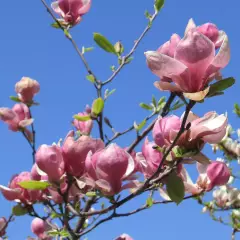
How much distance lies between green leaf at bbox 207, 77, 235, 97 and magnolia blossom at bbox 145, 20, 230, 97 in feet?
0.06

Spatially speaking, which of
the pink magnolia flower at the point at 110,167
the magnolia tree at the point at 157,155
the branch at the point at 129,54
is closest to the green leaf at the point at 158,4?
the branch at the point at 129,54

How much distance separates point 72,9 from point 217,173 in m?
1.34

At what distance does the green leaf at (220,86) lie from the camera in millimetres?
1076

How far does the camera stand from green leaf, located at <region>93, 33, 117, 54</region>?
179cm

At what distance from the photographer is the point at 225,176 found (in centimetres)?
155

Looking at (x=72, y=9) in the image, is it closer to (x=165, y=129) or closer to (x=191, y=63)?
(x=165, y=129)

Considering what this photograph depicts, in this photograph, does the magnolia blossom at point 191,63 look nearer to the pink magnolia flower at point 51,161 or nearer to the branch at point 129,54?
the pink magnolia flower at point 51,161

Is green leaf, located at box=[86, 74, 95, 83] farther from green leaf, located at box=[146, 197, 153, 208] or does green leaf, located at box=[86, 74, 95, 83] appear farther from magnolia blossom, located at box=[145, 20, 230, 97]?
magnolia blossom, located at box=[145, 20, 230, 97]

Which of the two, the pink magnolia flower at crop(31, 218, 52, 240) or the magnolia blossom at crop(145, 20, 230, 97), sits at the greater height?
the magnolia blossom at crop(145, 20, 230, 97)

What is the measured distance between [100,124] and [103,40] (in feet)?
1.25

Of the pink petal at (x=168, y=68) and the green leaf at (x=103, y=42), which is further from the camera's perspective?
the green leaf at (x=103, y=42)

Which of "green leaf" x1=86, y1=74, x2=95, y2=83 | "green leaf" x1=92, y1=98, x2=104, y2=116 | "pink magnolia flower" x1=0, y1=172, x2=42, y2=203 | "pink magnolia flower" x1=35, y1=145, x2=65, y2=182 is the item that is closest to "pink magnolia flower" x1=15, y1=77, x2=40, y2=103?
"green leaf" x1=86, y1=74, x2=95, y2=83

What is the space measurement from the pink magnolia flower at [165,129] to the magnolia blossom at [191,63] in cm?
14

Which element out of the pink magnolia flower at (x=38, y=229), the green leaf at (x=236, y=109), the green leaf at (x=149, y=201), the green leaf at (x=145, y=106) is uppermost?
the green leaf at (x=145, y=106)
